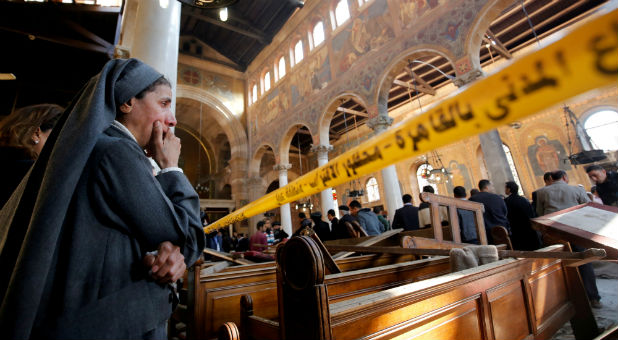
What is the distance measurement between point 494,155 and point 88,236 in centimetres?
745

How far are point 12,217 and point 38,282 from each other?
0.87 feet

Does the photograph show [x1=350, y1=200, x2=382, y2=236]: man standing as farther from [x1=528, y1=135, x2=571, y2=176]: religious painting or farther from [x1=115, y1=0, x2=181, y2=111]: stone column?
[x1=528, y1=135, x2=571, y2=176]: religious painting

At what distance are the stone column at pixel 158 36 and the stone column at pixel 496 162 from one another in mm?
6531

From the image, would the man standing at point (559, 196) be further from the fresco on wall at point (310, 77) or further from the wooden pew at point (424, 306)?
the fresco on wall at point (310, 77)

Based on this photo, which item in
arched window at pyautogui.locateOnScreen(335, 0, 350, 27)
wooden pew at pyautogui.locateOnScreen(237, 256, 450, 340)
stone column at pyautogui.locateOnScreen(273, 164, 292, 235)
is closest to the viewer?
wooden pew at pyautogui.locateOnScreen(237, 256, 450, 340)

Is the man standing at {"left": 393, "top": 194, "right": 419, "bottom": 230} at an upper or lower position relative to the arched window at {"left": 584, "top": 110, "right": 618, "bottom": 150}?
lower

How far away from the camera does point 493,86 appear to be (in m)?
0.62

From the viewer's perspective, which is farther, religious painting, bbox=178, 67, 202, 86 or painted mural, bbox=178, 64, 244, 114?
painted mural, bbox=178, 64, 244, 114

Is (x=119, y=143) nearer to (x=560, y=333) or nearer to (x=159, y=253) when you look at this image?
(x=159, y=253)

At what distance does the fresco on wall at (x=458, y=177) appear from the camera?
1196 centimetres

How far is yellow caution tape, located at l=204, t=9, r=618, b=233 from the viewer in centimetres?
51

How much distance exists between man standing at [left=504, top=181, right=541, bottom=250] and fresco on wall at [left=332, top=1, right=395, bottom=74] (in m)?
5.75

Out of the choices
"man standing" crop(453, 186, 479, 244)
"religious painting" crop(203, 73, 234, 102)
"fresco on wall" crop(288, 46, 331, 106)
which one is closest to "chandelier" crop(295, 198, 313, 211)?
"fresco on wall" crop(288, 46, 331, 106)

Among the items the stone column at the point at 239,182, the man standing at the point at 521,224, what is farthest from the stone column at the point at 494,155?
the stone column at the point at 239,182
